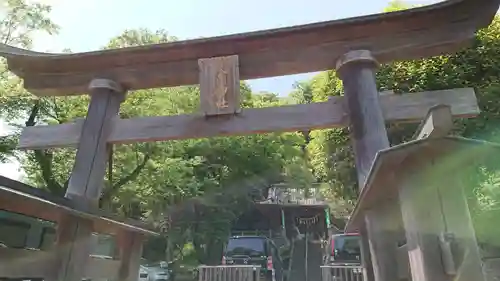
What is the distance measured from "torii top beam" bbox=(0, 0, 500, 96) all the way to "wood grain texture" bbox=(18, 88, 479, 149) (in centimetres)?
64

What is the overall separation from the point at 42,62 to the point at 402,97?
4.87 meters

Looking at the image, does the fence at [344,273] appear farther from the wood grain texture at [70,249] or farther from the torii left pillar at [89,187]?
the wood grain texture at [70,249]

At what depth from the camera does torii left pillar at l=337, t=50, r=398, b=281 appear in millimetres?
3395

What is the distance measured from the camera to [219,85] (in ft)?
15.5

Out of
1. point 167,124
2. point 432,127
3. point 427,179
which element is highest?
point 167,124

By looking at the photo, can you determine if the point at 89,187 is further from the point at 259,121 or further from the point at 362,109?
the point at 362,109

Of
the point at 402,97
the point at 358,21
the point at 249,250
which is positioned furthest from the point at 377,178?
the point at 249,250

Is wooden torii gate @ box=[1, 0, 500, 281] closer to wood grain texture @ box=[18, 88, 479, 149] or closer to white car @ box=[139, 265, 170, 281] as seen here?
wood grain texture @ box=[18, 88, 479, 149]

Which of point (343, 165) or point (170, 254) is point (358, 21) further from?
point (170, 254)

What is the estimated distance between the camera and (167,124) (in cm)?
477

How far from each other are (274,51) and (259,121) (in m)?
1.01

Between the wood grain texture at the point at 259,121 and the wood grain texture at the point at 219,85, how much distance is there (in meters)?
0.13

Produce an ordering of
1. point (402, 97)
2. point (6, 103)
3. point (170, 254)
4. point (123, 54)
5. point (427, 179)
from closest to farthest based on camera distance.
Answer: point (427, 179)
point (402, 97)
point (123, 54)
point (6, 103)
point (170, 254)

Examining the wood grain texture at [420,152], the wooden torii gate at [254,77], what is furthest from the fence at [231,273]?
the wood grain texture at [420,152]
